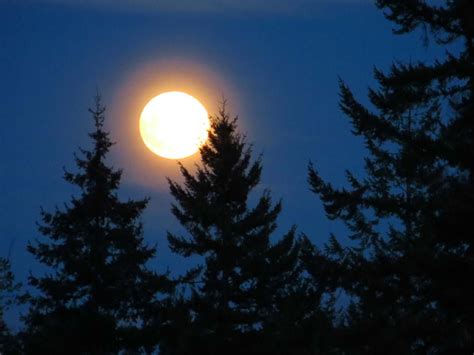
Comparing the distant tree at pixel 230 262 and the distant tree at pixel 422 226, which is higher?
the distant tree at pixel 230 262

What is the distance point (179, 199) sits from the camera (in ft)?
107

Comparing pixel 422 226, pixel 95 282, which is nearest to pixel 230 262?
pixel 95 282

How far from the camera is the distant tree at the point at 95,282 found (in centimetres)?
2930

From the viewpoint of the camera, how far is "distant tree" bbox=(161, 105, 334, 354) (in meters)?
29.4

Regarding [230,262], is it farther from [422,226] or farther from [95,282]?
[422,226]

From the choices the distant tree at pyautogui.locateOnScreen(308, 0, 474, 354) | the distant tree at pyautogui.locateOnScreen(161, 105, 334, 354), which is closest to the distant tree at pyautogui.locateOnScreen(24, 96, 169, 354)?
the distant tree at pyautogui.locateOnScreen(161, 105, 334, 354)

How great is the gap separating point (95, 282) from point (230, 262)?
5075mm

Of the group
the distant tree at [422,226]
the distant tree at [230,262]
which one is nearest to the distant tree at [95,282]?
the distant tree at [230,262]

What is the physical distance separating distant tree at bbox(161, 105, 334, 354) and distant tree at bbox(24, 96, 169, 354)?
1618 mm

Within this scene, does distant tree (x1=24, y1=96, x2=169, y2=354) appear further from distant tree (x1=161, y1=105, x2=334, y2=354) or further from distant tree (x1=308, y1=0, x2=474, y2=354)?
distant tree (x1=308, y1=0, x2=474, y2=354)

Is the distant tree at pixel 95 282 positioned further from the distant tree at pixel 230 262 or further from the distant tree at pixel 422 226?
the distant tree at pixel 422 226

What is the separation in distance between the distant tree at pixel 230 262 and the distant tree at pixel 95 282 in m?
1.62

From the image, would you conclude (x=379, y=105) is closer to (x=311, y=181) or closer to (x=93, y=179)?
(x=311, y=181)

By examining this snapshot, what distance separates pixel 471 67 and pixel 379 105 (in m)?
1.95
